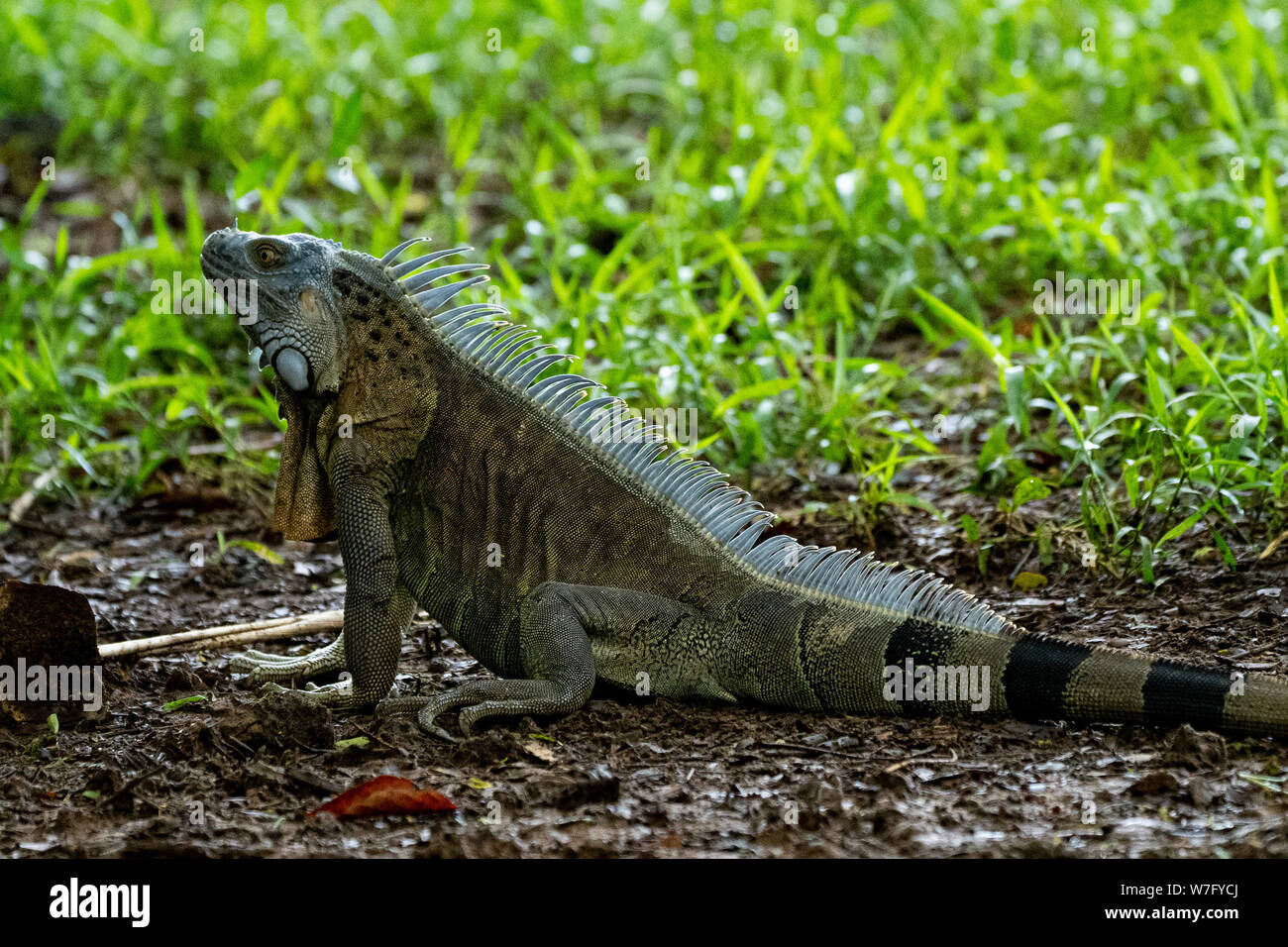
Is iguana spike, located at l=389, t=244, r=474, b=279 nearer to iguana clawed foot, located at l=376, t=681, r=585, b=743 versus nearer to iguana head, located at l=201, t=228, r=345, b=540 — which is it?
iguana head, located at l=201, t=228, r=345, b=540

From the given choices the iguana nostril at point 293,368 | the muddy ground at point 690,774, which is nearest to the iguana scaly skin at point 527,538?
the iguana nostril at point 293,368

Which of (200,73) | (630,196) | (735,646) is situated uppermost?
(200,73)

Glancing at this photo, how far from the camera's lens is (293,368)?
→ 429cm

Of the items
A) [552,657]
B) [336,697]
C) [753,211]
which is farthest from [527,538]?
[753,211]

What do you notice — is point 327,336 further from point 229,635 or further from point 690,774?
point 690,774

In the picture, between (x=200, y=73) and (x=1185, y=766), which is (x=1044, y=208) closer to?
(x=1185, y=766)

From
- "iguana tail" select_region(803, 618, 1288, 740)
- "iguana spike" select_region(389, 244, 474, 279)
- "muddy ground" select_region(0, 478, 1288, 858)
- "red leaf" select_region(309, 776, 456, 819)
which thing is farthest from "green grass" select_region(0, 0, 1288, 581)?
"red leaf" select_region(309, 776, 456, 819)

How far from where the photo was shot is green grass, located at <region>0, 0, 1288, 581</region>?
5961mm

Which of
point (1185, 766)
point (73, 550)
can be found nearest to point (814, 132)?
point (73, 550)

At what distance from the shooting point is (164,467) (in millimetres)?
6715

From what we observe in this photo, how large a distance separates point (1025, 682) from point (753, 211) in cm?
473

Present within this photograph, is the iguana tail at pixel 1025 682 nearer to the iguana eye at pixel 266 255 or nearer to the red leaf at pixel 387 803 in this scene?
the red leaf at pixel 387 803

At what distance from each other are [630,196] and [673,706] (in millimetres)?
5037

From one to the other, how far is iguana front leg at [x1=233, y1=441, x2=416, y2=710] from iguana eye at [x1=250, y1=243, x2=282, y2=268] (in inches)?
22.4
